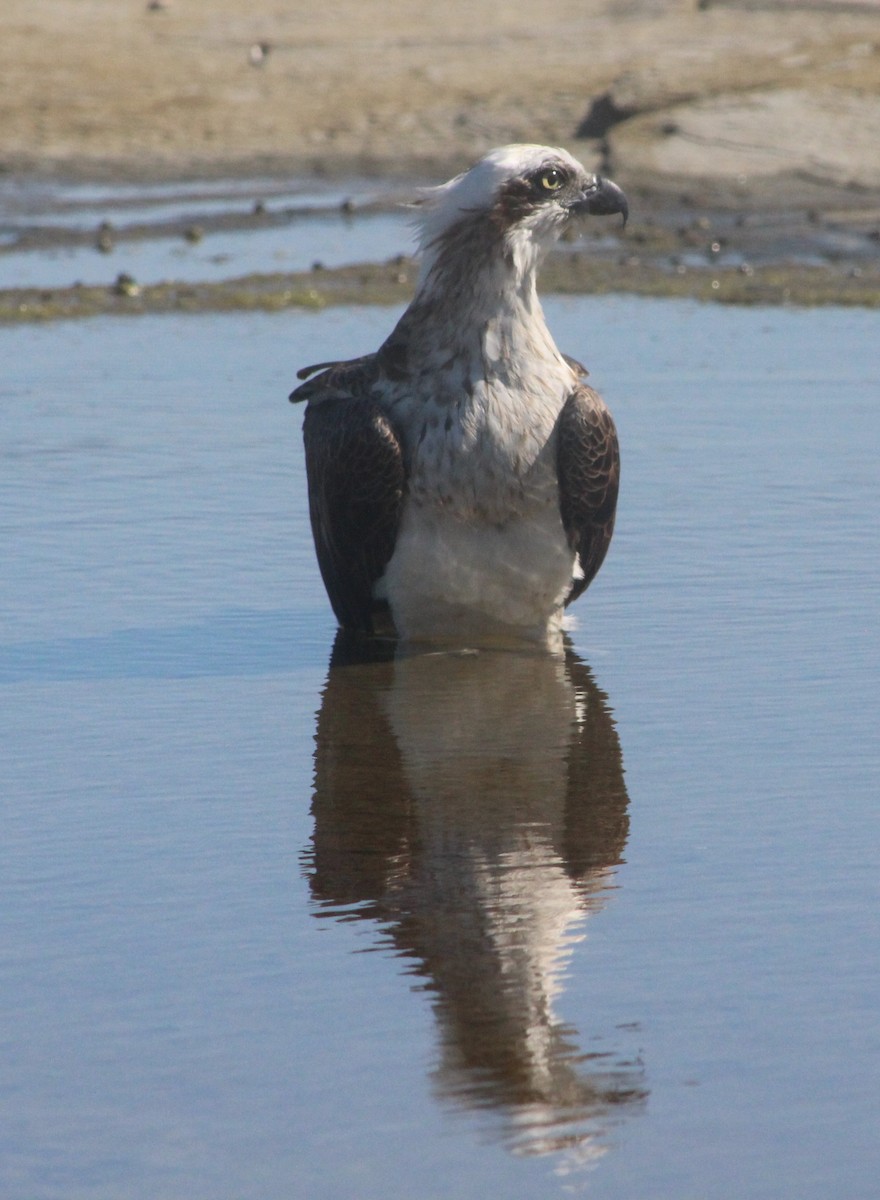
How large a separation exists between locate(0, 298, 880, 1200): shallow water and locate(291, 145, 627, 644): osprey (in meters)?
0.27

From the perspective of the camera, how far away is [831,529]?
325 inches

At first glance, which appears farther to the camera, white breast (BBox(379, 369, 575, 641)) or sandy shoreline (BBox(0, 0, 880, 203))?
sandy shoreline (BBox(0, 0, 880, 203))

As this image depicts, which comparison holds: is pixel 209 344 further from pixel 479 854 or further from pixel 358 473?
pixel 479 854

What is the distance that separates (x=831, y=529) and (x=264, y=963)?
173 inches

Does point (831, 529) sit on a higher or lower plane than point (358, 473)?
lower

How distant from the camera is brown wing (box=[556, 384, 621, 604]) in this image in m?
6.82

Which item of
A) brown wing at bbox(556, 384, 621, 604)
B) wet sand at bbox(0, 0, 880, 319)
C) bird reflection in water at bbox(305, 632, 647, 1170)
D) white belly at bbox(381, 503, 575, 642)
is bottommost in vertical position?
bird reflection in water at bbox(305, 632, 647, 1170)

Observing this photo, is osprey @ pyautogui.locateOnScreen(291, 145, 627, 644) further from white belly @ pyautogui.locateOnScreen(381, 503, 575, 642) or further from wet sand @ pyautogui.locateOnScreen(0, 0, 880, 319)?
wet sand @ pyautogui.locateOnScreen(0, 0, 880, 319)

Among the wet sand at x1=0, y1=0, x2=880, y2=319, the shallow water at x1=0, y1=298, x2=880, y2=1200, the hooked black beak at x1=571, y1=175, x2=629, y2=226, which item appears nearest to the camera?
the shallow water at x1=0, y1=298, x2=880, y2=1200

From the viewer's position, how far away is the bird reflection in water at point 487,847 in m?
3.83

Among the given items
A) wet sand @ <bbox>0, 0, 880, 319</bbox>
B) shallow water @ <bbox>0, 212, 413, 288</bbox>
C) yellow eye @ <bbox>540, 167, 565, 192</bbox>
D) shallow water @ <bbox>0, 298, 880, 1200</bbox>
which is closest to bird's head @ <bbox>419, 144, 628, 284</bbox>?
yellow eye @ <bbox>540, 167, 565, 192</bbox>

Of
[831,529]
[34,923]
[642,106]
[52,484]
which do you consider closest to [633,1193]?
[34,923]

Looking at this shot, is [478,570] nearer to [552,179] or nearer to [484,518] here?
[484,518]

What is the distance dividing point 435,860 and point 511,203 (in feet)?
8.91
